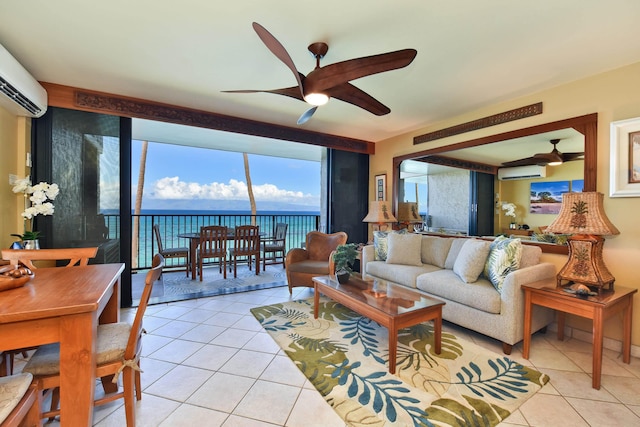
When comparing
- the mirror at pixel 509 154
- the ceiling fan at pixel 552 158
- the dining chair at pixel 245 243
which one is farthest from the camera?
the dining chair at pixel 245 243

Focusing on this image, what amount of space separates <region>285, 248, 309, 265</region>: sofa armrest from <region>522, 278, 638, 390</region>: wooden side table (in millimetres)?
2633

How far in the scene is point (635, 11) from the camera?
1.69m

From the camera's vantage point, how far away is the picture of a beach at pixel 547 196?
2727 millimetres

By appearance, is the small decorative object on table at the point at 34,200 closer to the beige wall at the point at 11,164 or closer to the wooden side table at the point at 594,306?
the beige wall at the point at 11,164

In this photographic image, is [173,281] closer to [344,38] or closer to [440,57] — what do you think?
[344,38]

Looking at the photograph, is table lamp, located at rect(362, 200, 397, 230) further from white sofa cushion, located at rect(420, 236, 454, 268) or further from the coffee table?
the coffee table

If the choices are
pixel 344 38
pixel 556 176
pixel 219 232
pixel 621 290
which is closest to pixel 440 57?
pixel 344 38

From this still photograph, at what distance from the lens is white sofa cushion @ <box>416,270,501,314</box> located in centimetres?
234

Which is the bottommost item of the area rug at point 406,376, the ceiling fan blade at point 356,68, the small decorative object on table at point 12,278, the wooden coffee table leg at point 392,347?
the area rug at point 406,376

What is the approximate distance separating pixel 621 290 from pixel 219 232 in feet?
15.5

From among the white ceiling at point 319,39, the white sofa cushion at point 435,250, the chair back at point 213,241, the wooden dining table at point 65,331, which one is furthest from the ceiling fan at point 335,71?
the chair back at point 213,241

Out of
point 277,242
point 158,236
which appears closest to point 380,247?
point 277,242

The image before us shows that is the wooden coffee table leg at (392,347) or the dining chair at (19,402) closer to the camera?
the dining chair at (19,402)

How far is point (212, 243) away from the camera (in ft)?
14.8
